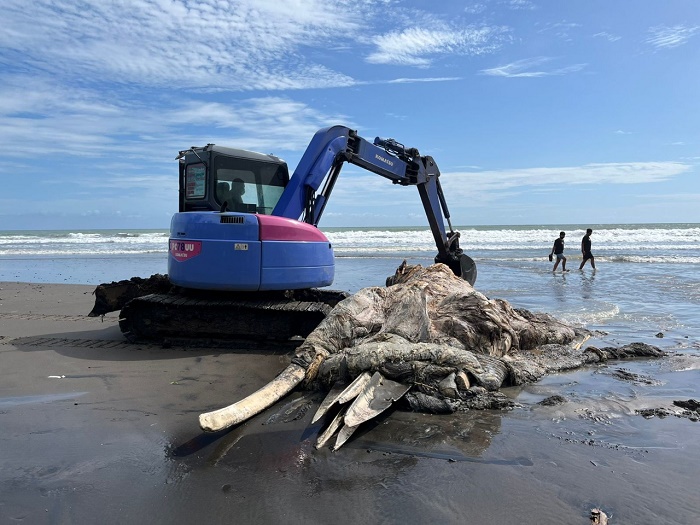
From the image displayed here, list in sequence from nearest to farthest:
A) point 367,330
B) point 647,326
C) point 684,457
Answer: point 684,457 < point 367,330 < point 647,326

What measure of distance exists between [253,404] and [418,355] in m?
1.51

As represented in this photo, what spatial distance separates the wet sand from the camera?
2939 millimetres

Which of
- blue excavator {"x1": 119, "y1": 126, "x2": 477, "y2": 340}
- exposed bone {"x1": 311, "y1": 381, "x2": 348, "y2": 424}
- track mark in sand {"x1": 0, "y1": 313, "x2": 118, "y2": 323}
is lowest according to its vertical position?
track mark in sand {"x1": 0, "y1": 313, "x2": 118, "y2": 323}

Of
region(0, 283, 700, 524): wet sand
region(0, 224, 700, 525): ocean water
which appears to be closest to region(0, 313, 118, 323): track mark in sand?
region(0, 283, 700, 524): wet sand

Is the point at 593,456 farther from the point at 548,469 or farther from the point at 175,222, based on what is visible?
the point at 175,222

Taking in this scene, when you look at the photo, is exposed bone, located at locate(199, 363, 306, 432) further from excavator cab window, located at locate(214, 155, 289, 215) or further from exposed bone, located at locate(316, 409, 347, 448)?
excavator cab window, located at locate(214, 155, 289, 215)

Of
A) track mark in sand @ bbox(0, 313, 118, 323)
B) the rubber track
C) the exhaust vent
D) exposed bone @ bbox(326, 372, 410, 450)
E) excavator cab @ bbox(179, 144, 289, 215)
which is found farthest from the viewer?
track mark in sand @ bbox(0, 313, 118, 323)

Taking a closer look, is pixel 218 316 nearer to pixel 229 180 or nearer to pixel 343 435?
pixel 229 180

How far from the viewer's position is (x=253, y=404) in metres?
4.18

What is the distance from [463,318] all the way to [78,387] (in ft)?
13.0

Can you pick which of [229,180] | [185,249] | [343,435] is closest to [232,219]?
[185,249]

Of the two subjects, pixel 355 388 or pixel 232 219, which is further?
pixel 232 219

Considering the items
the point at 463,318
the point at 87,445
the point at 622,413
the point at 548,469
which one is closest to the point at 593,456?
the point at 548,469

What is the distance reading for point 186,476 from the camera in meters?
3.31
